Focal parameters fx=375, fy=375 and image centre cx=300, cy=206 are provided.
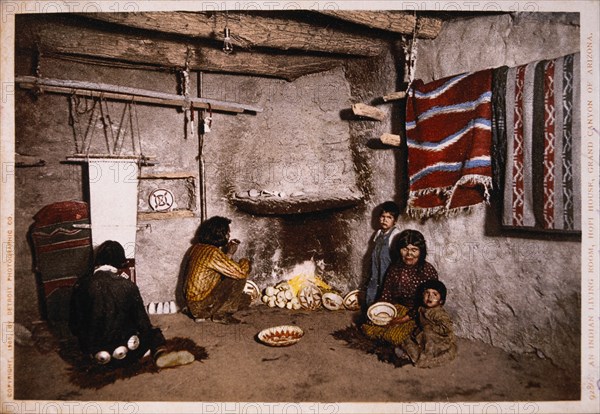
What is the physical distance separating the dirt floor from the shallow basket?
8 centimetres

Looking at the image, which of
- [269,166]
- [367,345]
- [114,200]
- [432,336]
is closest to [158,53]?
[114,200]

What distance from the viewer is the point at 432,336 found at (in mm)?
2787

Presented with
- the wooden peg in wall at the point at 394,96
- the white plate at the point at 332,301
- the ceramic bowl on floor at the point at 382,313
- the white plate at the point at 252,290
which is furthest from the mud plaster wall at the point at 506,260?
the white plate at the point at 252,290

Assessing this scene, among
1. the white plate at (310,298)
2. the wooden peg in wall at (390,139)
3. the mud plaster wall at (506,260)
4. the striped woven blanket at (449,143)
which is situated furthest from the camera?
the white plate at (310,298)

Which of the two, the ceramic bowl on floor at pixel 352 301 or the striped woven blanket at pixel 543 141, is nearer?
the striped woven blanket at pixel 543 141

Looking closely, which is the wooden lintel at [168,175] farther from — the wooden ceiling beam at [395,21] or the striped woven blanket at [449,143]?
the striped woven blanket at [449,143]

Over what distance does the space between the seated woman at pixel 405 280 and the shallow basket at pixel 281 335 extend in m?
0.58

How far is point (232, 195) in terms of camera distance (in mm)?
3908

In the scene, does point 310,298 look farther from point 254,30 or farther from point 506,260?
point 254,30

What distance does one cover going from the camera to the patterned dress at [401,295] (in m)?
2.96

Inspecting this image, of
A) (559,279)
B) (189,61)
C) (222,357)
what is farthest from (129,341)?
(559,279)

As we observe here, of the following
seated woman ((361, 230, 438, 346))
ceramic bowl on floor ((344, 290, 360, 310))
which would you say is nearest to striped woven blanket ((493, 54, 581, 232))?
seated woman ((361, 230, 438, 346))

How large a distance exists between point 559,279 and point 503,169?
858 millimetres

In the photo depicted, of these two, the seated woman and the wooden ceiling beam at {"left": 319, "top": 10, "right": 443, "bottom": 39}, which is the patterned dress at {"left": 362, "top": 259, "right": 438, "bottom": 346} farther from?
the wooden ceiling beam at {"left": 319, "top": 10, "right": 443, "bottom": 39}
